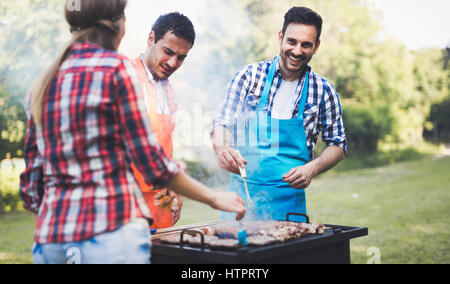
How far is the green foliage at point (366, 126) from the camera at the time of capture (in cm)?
1352

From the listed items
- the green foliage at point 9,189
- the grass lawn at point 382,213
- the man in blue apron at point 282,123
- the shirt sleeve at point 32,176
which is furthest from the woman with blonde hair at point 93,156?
the green foliage at point 9,189

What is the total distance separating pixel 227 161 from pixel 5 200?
6.11m

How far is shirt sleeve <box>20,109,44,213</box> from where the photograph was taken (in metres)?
1.61

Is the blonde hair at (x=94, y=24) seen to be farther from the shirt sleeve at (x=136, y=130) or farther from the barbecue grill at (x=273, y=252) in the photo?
the barbecue grill at (x=273, y=252)

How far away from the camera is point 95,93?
1.35 metres

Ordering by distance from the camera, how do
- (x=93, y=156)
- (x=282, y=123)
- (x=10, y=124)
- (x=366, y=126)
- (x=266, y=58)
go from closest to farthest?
(x=93, y=156) < (x=282, y=123) < (x=10, y=124) < (x=266, y=58) < (x=366, y=126)

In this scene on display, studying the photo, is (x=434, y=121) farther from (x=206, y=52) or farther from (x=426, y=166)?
(x=206, y=52)

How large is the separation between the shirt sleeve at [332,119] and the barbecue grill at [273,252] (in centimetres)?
66

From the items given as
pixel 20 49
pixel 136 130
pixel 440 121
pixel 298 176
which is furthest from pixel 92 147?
pixel 440 121

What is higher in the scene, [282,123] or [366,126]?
[366,126]

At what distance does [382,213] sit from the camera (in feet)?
26.8

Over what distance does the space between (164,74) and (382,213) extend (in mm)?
6567

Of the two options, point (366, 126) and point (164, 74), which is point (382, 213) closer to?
point (366, 126)

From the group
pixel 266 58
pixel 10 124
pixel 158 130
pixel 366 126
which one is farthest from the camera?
pixel 366 126
